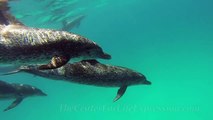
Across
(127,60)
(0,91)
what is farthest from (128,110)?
(0,91)

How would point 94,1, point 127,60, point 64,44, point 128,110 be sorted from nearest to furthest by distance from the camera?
point 64,44, point 94,1, point 127,60, point 128,110

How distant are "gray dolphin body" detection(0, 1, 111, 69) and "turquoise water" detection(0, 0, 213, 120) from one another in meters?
32.0

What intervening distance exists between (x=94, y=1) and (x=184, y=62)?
17717mm

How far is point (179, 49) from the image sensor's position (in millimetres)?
45656

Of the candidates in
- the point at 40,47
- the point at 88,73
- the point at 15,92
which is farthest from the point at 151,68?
the point at 40,47

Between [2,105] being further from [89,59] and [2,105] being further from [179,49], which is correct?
[89,59]

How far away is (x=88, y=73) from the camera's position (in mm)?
10234

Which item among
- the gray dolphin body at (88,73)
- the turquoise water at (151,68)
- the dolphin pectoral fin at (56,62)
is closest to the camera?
the dolphin pectoral fin at (56,62)

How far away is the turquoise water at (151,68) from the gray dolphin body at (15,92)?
24.7 meters

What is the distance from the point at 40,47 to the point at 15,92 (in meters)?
8.07

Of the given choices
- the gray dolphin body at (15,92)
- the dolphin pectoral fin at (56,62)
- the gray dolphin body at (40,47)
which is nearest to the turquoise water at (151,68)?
the gray dolphin body at (15,92)

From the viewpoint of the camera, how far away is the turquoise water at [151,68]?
4566cm

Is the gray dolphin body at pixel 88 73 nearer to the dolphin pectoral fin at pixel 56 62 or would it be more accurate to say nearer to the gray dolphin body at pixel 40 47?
the gray dolphin body at pixel 40 47

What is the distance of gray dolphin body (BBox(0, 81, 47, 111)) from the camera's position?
559 inches
